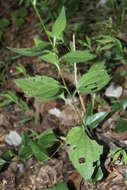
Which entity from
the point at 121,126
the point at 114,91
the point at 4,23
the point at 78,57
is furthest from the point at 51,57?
the point at 4,23

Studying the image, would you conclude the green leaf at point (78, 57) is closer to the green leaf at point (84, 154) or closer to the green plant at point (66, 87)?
the green plant at point (66, 87)

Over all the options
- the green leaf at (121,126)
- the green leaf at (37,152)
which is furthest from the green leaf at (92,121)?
the green leaf at (37,152)

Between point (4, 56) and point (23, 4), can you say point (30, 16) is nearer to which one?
point (23, 4)

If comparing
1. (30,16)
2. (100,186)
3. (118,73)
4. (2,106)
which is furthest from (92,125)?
(30,16)

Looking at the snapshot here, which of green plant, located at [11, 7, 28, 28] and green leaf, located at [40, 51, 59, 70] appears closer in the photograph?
green leaf, located at [40, 51, 59, 70]

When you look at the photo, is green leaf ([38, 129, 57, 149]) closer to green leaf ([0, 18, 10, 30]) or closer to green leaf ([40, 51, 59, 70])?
green leaf ([40, 51, 59, 70])

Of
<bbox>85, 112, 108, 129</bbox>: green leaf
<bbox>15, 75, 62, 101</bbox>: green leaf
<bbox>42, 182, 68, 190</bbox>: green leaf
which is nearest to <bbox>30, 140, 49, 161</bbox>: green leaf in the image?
<bbox>42, 182, 68, 190</bbox>: green leaf

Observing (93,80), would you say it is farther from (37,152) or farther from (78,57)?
(37,152)
